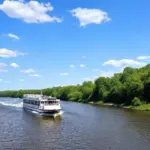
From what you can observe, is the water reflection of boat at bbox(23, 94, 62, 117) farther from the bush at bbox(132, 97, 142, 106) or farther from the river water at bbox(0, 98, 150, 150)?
the bush at bbox(132, 97, 142, 106)

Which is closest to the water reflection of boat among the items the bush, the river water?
the river water

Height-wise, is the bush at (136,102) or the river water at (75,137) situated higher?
the bush at (136,102)

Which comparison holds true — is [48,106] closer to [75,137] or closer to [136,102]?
[75,137]

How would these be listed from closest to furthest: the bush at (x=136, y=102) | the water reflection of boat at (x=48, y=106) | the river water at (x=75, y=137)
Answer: the river water at (x=75, y=137) < the water reflection of boat at (x=48, y=106) < the bush at (x=136, y=102)

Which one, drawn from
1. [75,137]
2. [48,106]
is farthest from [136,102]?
[75,137]

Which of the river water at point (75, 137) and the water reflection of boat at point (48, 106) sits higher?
the water reflection of boat at point (48, 106)

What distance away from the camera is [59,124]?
79062 millimetres

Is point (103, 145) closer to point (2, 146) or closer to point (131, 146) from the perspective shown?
point (131, 146)

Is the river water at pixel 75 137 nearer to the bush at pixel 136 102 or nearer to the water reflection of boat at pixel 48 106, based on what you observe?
the water reflection of boat at pixel 48 106

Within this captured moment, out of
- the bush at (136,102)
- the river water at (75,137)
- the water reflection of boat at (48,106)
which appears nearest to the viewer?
the river water at (75,137)

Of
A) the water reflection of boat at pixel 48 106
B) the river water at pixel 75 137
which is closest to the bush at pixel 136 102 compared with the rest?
the water reflection of boat at pixel 48 106

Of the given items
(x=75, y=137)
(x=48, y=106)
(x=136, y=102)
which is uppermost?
(x=136, y=102)

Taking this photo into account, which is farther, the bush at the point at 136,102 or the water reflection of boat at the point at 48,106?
the bush at the point at 136,102

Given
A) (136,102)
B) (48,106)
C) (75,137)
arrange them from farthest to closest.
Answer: (136,102)
(48,106)
(75,137)
